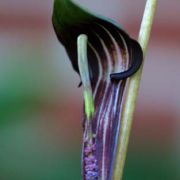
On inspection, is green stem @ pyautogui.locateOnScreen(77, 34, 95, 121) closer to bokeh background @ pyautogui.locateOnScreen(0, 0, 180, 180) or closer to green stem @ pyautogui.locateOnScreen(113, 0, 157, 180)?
green stem @ pyautogui.locateOnScreen(113, 0, 157, 180)

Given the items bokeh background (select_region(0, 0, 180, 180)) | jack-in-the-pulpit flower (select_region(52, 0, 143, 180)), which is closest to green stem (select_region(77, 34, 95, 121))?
jack-in-the-pulpit flower (select_region(52, 0, 143, 180))

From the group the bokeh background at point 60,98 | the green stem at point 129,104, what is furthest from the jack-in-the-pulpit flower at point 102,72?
the bokeh background at point 60,98

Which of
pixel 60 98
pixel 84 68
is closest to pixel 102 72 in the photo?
pixel 84 68

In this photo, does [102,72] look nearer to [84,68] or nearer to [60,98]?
[84,68]

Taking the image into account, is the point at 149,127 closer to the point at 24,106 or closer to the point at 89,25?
the point at 24,106

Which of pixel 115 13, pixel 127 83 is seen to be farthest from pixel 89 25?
pixel 115 13

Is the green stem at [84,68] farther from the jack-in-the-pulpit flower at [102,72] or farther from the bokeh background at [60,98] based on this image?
the bokeh background at [60,98]

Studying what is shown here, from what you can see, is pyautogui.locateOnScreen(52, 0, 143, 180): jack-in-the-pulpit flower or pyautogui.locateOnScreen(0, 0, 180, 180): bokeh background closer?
pyautogui.locateOnScreen(52, 0, 143, 180): jack-in-the-pulpit flower
